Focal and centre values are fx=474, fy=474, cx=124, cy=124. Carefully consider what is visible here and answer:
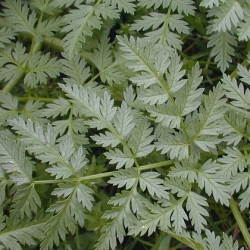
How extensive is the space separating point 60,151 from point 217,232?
1046 mm

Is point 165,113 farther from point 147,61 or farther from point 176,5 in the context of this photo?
point 176,5

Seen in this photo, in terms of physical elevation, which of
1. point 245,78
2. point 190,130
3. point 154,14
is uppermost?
point 154,14

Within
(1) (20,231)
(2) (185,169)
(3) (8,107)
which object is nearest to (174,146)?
(2) (185,169)

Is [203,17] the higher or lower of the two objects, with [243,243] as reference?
higher

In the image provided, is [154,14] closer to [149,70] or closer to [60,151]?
[149,70]

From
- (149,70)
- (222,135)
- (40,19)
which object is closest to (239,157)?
(222,135)

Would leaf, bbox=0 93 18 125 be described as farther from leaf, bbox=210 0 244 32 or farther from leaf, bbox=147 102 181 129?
leaf, bbox=210 0 244 32

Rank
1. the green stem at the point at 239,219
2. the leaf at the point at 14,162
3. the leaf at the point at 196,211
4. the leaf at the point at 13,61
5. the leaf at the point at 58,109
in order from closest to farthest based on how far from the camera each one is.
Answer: the leaf at the point at 196,211, the leaf at the point at 14,162, the green stem at the point at 239,219, the leaf at the point at 58,109, the leaf at the point at 13,61

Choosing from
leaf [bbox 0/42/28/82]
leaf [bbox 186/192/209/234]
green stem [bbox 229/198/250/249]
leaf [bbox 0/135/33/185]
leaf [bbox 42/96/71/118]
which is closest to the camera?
leaf [bbox 186/192/209/234]

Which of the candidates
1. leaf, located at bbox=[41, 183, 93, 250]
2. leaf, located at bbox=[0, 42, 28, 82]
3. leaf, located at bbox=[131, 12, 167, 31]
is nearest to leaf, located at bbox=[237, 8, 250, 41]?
leaf, located at bbox=[131, 12, 167, 31]

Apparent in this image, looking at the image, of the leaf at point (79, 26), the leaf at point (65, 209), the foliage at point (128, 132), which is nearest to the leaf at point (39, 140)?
the foliage at point (128, 132)

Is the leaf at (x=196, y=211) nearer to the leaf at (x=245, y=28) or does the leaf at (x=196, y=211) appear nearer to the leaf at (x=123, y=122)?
the leaf at (x=123, y=122)

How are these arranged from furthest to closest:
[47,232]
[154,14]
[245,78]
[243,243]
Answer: [243,243] < [154,14] < [245,78] < [47,232]

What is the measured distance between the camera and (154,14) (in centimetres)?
230
